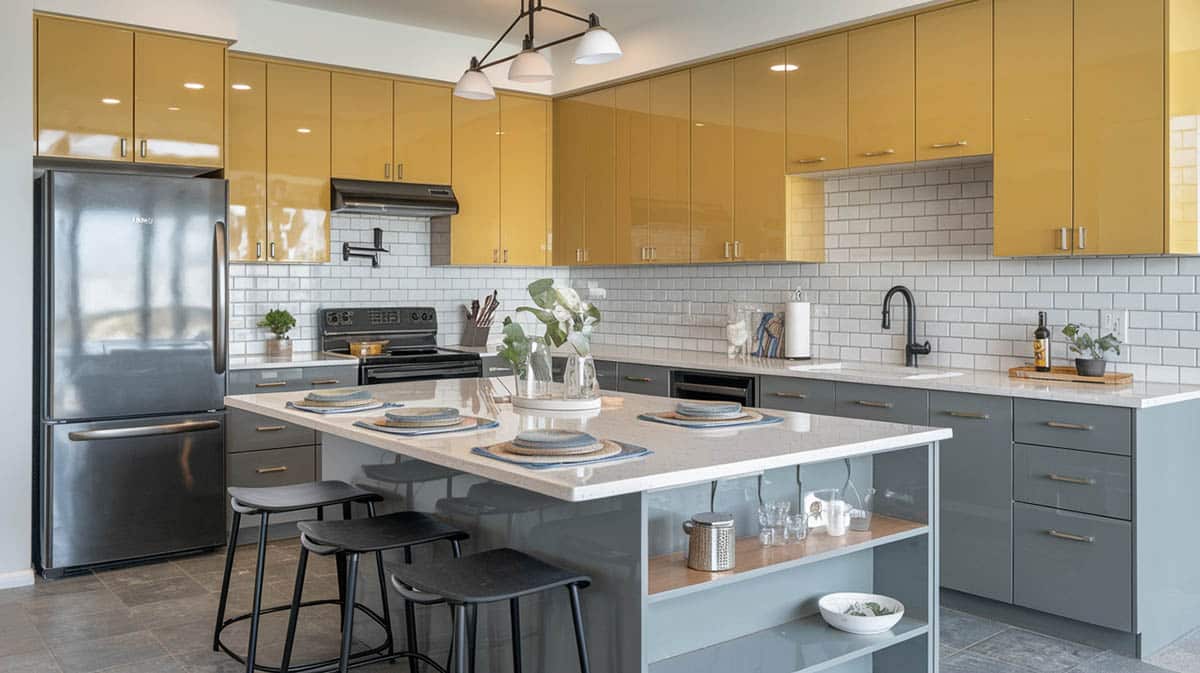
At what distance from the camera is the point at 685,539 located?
105 inches

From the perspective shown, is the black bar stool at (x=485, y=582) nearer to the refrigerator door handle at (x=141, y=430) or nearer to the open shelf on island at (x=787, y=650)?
the open shelf on island at (x=787, y=650)

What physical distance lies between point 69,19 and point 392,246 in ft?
7.29

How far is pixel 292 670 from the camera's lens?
3.28 metres

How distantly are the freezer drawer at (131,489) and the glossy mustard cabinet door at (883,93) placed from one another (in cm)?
343

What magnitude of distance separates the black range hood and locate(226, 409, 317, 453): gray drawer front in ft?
4.22

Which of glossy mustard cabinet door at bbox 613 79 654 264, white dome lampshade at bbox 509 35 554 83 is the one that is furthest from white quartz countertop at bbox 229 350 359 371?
white dome lampshade at bbox 509 35 554 83

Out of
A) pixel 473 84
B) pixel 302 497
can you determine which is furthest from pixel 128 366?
pixel 473 84

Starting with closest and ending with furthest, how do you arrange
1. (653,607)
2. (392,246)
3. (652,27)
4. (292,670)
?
(653,607)
(292,670)
(652,27)
(392,246)

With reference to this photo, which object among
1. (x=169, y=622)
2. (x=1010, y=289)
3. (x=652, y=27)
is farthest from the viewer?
(x=652, y=27)

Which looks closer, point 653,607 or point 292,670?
point 653,607

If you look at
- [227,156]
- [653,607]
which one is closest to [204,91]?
[227,156]

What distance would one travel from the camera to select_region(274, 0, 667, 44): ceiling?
5.51 m

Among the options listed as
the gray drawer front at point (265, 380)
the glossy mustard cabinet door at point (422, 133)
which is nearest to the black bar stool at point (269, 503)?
the gray drawer front at point (265, 380)

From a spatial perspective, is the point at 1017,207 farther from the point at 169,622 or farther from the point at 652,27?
the point at 169,622
